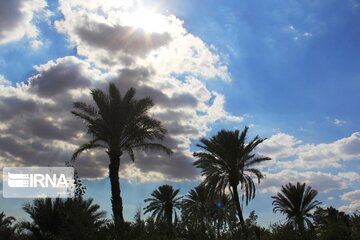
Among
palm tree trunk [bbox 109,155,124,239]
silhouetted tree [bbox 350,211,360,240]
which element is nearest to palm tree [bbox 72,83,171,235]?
palm tree trunk [bbox 109,155,124,239]

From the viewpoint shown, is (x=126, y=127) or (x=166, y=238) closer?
(x=166, y=238)

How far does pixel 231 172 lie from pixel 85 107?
36.3 ft

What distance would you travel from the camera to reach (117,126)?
21.4m

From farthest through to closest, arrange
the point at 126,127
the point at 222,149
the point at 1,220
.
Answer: the point at 1,220 < the point at 222,149 < the point at 126,127

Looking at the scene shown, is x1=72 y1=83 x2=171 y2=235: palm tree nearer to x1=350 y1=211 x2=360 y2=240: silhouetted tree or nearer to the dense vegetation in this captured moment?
the dense vegetation

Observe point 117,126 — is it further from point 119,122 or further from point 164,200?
point 164,200

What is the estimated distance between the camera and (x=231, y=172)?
2847cm

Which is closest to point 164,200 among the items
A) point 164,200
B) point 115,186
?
point 164,200

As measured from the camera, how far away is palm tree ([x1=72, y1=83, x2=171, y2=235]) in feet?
70.0

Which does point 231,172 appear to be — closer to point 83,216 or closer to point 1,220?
→ point 83,216

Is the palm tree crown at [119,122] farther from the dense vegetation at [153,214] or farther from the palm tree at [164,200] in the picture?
the palm tree at [164,200]

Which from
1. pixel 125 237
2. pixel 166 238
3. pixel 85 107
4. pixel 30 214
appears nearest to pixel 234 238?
pixel 166 238

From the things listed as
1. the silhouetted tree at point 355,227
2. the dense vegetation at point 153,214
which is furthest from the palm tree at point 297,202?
the silhouetted tree at point 355,227

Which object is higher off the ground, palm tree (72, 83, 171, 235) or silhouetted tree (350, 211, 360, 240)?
palm tree (72, 83, 171, 235)
